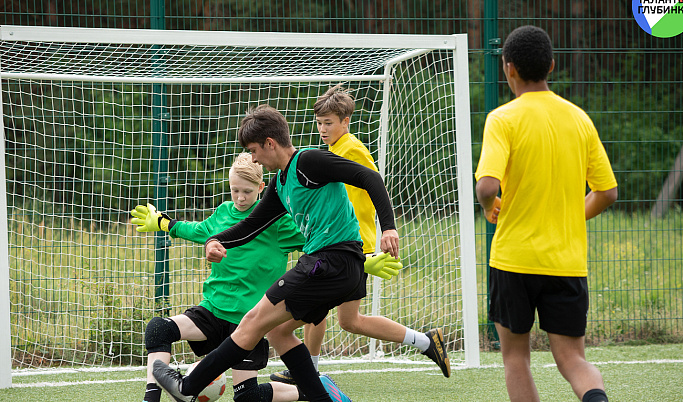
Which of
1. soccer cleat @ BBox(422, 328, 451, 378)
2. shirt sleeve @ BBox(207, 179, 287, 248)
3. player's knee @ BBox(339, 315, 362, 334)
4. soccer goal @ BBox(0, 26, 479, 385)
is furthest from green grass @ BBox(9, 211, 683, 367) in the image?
shirt sleeve @ BBox(207, 179, 287, 248)

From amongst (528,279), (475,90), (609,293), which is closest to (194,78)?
(475,90)

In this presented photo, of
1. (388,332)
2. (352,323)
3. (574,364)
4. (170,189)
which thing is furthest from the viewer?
(170,189)

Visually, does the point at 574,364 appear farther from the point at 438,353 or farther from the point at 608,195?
the point at 438,353

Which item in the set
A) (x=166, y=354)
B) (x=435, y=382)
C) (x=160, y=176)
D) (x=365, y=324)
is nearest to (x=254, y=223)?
(x=166, y=354)

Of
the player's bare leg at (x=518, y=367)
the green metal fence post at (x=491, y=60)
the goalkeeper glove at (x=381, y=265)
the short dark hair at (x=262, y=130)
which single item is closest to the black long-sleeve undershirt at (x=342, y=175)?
the short dark hair at (x=262, y=130)

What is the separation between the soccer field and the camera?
3.93 m

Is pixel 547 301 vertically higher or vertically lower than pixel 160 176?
lower

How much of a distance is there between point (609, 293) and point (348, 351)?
2247 millimetres

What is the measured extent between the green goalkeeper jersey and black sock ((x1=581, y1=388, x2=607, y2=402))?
1.49 meters

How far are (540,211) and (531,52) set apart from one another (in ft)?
1.83

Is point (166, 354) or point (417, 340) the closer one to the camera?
Result: point (166, 354)

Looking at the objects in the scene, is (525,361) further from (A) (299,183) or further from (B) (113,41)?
(B) (113,41)

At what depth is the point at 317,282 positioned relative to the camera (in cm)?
276

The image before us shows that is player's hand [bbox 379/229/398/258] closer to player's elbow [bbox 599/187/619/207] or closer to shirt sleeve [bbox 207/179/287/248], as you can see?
shirt sleeve [bbox 207/179/287/248]
